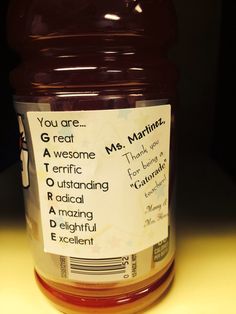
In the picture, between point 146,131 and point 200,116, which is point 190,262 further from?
point 200,116

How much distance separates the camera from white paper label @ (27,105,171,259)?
32 cm

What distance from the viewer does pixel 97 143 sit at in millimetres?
318

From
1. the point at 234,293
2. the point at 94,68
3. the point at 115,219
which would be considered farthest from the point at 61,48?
the point at 234,293

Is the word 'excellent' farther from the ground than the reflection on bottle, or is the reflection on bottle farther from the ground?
the word 'excellent'

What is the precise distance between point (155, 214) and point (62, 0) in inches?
7.8

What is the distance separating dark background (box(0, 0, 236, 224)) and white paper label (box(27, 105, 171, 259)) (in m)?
0.21

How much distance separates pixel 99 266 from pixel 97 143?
0.11 m

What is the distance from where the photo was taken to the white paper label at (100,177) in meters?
0.32

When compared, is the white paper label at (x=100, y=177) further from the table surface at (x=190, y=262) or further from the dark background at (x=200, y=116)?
the dark background at (x=200, y=116)

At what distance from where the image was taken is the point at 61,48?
0.33 m

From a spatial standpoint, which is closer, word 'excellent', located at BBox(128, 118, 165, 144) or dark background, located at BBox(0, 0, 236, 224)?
word 'excellent', located at BBox(128, 118, 165, 144)

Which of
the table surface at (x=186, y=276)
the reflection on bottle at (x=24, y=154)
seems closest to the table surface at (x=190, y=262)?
the table surface at (x=186, y=276)

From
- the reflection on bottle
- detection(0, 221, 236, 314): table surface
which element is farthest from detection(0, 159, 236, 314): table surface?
the reflection on bottle

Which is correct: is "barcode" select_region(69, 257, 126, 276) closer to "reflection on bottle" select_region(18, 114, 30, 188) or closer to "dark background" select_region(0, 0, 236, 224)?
"reflection on bottle" select_region(18, 114, 30, 188)
